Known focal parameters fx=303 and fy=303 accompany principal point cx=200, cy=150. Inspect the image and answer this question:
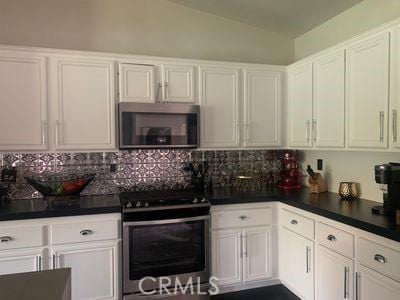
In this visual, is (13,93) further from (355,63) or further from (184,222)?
(355,63)

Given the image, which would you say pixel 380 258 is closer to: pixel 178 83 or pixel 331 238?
pixel 331 238

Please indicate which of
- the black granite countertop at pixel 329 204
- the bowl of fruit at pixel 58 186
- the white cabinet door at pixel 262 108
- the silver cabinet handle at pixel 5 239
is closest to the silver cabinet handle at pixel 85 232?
the bowl of fruit at pixel 58 186

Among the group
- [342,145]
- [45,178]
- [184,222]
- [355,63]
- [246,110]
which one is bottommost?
[184,222]

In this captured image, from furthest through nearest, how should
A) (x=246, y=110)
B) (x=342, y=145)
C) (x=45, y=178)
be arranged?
(x=246, y=110), (x=45, y=178), (x=342, y=145)

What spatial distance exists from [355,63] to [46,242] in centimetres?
264

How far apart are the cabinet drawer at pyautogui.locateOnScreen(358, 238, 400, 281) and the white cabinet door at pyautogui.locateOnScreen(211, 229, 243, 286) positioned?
106 centimetres

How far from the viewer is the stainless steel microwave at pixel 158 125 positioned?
258 cm

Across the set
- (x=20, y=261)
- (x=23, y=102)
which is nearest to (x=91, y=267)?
(x=20, y=261)

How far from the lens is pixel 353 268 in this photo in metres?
1.95

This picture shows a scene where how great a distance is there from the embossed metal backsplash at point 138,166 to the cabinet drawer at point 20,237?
0.61 m

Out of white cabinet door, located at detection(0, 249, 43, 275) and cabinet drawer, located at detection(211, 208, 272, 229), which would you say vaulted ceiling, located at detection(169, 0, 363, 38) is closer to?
cabinet drawer, located at detection(211, 208, 272, 229)

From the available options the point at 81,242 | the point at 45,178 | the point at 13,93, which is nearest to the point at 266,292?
the point at 81,242

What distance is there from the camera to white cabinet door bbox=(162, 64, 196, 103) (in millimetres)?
2744

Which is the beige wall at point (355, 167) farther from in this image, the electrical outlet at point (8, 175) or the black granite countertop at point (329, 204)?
the electrical outlet at point (8, 175)
